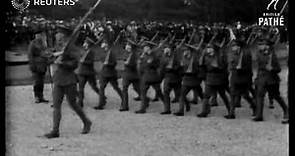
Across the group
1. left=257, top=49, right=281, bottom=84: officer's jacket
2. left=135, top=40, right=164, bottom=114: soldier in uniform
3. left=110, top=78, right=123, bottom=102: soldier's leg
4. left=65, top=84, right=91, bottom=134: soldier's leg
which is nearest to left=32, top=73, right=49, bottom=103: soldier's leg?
left=65, top=84, right=91, bottom=134: soldier's leg

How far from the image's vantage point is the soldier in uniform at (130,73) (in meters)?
5.88

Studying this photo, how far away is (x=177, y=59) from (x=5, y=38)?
207 cm

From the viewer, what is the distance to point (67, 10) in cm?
511

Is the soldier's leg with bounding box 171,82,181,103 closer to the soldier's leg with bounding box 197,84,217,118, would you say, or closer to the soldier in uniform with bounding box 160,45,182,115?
the soldier in uniform with bounding box 160,45,182,115

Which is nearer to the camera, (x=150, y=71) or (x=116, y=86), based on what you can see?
(x=116, y=86)

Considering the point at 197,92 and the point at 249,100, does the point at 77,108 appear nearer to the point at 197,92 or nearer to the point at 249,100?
the point at 197,92

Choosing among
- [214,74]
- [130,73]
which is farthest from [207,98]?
[130,73]

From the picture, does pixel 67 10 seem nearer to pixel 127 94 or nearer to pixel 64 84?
pixel 64 84

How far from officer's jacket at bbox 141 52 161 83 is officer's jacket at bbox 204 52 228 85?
50cm

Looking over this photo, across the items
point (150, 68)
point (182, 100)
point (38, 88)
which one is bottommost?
point (182, 100)

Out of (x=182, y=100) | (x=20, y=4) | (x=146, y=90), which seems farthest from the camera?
(x=182, y=100)

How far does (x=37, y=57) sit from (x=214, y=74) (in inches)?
73.4

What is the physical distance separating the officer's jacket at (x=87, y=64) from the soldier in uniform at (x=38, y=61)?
10.8 inches

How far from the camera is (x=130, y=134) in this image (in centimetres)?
541
